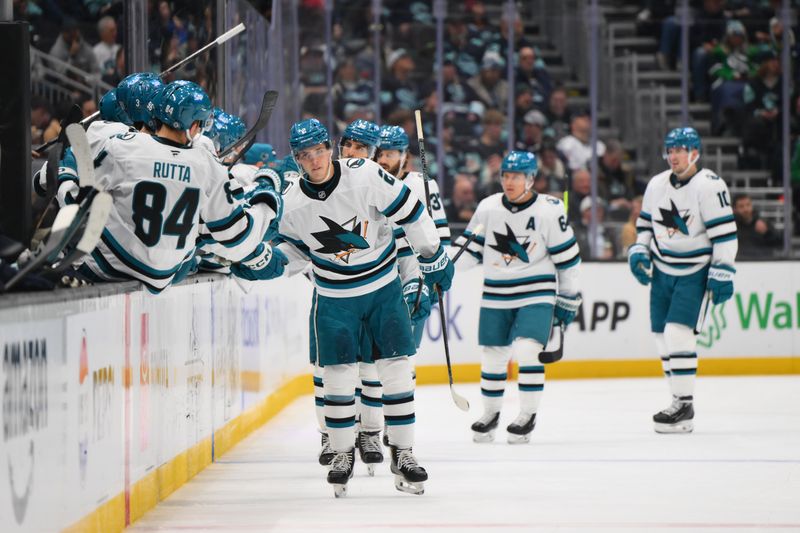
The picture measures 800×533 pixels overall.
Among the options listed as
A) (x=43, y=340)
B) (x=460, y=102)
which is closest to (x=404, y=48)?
(x=460, y=102)

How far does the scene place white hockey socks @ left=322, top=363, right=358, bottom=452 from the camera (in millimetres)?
5066

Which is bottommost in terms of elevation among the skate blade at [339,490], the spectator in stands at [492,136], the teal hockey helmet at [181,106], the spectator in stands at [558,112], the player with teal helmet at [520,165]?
the skate blade at [339,490]

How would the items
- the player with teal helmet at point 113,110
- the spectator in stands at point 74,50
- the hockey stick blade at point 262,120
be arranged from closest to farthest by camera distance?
1. the player with teal helmet at point 113,110
2. the hockey stick blade at point 262,120
3. the spectator in stands at point 74,50

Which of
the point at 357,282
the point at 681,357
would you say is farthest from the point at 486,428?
the point at 357,282

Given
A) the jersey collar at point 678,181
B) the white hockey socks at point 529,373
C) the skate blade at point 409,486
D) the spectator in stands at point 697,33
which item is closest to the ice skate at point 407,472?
the skate blade at point 409,486

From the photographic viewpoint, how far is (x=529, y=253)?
670 cm

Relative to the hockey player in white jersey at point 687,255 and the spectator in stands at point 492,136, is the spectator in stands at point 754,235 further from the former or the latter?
the hockey player in white jersey at point 687,255

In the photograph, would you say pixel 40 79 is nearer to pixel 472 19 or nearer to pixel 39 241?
pixel 472 19

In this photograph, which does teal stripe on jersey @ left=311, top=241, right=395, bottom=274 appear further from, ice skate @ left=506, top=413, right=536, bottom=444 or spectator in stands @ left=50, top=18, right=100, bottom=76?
spectator in stands @ left=50, top=18, right=100, bottom=76

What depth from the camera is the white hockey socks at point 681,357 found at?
23.4 ft

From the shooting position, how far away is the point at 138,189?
4.55m

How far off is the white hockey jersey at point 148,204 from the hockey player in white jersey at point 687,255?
3.22m

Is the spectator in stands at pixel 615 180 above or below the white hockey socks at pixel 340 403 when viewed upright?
above

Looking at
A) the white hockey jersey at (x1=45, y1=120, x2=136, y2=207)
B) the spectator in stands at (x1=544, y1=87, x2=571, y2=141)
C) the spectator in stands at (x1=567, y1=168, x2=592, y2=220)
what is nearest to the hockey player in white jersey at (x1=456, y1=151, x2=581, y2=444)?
the white hockey jersey at (x1=45, y1=120, x2=136, y2=207)
